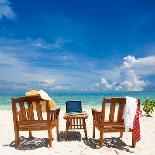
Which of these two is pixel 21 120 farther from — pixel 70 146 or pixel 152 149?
pixel 152 149

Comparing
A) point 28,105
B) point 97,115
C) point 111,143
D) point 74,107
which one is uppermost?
point 28,105

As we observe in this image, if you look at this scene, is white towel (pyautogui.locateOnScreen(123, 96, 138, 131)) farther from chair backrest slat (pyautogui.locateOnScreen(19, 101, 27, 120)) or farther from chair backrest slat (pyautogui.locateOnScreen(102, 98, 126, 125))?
chair backrest slat (pyautogui.locateOnScreen(19, 101, 27, 120))

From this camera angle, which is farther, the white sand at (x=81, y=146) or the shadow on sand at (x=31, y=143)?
the shadow on sand at (x=31, y=143)

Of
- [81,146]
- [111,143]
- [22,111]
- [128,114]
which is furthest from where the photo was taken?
[111,143]

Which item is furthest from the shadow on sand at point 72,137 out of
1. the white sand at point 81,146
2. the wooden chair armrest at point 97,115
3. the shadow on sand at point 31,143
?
the wooden chair armrest at point 97,115

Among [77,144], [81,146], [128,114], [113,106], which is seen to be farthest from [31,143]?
[128,114]

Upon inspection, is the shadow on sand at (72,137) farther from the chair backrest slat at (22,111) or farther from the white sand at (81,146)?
the chair backrest slat at (22,111)

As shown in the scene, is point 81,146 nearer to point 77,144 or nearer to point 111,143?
point 77,144

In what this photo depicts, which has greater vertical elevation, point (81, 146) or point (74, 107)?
point (74, 107)

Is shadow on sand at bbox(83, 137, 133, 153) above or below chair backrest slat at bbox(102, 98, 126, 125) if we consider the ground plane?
below

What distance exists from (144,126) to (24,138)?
4.45 m

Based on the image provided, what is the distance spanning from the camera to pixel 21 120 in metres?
7.62

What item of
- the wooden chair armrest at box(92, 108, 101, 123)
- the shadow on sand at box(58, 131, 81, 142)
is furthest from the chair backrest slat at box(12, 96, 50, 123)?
the shadow on sand at box(58, 131, 81, 142)

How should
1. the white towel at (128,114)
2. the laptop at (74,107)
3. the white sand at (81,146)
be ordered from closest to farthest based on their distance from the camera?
the white sand at (81,146)
the white towel at (128,114)
the laptop at (74,107)
